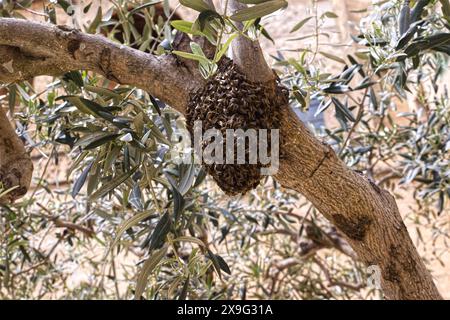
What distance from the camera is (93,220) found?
8.59ft

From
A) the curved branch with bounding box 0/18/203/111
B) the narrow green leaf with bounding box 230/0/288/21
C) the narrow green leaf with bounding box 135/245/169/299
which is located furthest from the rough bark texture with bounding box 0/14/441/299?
the narrow green leaf with bounding box 135/245/169/299

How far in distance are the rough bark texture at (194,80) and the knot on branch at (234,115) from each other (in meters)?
0.02

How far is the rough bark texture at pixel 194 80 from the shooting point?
1043mm

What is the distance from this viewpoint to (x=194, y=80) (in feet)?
3.49

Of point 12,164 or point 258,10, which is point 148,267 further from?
point 258,10

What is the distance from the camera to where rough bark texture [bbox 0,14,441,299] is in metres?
1.04

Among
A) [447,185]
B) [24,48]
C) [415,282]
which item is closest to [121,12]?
[24,48]

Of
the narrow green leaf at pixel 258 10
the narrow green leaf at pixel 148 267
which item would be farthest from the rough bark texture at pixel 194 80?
the narrow green leaf at pixel 148 267

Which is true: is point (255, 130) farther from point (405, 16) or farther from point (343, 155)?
point (343, 155)

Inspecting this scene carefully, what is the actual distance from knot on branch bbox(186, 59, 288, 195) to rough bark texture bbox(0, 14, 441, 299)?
2 cm

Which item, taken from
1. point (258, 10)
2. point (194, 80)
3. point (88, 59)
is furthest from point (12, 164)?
point (258, 10)

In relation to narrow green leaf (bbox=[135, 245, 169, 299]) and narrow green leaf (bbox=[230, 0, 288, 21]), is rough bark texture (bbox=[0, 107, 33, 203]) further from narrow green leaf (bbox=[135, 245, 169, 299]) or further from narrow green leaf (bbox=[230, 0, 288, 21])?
narrow green leaf (bbox=[230, 0, 288, 21])

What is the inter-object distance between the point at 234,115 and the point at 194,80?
0.38 ft

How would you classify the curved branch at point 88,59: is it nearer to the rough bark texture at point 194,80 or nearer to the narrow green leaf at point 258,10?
the rough bark texture at point 194,80
